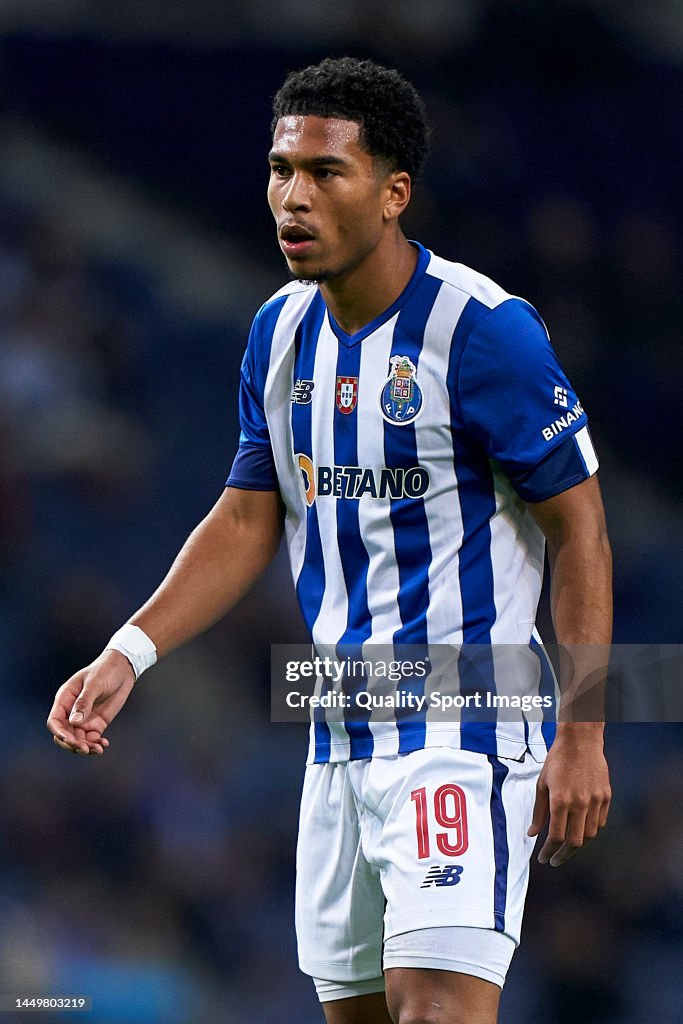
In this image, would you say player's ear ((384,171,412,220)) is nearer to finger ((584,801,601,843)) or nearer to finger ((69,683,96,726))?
finger ((69,683,96,726))

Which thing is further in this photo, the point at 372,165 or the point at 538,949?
the point at 538,949

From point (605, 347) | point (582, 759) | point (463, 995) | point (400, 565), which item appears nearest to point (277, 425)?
point (400, 565)

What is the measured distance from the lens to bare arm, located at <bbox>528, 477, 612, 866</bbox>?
2.25m

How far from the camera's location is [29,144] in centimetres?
539

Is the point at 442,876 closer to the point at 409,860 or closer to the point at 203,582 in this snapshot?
the point at 409,860

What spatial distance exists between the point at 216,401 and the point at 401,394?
8.95 feet

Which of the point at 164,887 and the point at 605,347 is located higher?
the point at 605,347

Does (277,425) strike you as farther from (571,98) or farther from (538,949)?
(571,98)

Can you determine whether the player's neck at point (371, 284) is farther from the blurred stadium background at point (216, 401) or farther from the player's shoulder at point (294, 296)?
the blurred stadium background at point (216, 401)

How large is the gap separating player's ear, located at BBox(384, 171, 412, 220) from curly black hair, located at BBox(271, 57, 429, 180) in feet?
0.05

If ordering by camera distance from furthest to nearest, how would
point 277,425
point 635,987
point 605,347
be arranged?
point 605,347, point 635,987, point 277,425

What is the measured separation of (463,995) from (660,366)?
3387mm

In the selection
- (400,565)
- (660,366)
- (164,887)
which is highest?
(660,366)

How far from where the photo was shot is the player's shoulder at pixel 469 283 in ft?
8.24
